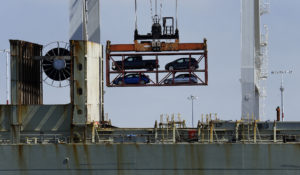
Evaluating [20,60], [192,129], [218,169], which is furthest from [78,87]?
[218,169]

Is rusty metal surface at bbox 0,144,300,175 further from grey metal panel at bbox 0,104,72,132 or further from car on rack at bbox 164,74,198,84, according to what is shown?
car on rack at bbox 164,74,198,84

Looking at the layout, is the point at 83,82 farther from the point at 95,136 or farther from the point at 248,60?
the point at 248,60

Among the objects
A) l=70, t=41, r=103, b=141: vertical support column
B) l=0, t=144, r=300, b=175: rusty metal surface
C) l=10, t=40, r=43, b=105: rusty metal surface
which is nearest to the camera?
l=0, t=144, r=300, b=175: rusty metal surface

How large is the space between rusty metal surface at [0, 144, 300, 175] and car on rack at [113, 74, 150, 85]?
1533 centimetres

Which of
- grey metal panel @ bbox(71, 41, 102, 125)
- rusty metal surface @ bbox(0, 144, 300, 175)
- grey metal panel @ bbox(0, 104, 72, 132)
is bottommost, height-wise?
rusty metal surface @ bbox(0, 144, 300, 175)

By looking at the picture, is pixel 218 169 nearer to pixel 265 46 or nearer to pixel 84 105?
pixel 84 105

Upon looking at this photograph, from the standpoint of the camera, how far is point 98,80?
4725cm

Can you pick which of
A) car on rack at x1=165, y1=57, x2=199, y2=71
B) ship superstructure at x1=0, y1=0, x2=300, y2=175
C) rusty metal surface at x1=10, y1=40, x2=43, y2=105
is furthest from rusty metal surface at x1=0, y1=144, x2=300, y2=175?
car on rack at x1=165, y1=57, x2=199, y2=71

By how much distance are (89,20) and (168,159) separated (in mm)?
20812

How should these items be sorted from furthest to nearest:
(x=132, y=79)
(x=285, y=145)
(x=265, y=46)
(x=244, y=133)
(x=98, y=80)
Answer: (x=265, y=46) → (x=132, y=79) → (x=98, y=80) → (x=244, y=133) → (x=285, y=145)

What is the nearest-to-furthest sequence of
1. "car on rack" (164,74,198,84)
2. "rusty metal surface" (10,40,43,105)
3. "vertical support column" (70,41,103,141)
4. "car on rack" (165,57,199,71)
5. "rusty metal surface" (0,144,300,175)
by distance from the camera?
1. "rusty metal surface" (0,144,300,175)
2. "vertical support column" (70,41,103,141)
3. "rusty metal surface" (10,40,43,105)
4. "car on rack" (164,74,198,84)
5. "car on rack" (165,57,199,71)

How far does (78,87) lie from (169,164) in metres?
9.36

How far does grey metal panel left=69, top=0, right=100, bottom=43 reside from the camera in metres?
57.3

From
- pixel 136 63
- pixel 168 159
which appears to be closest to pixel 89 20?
pixel 136 63
